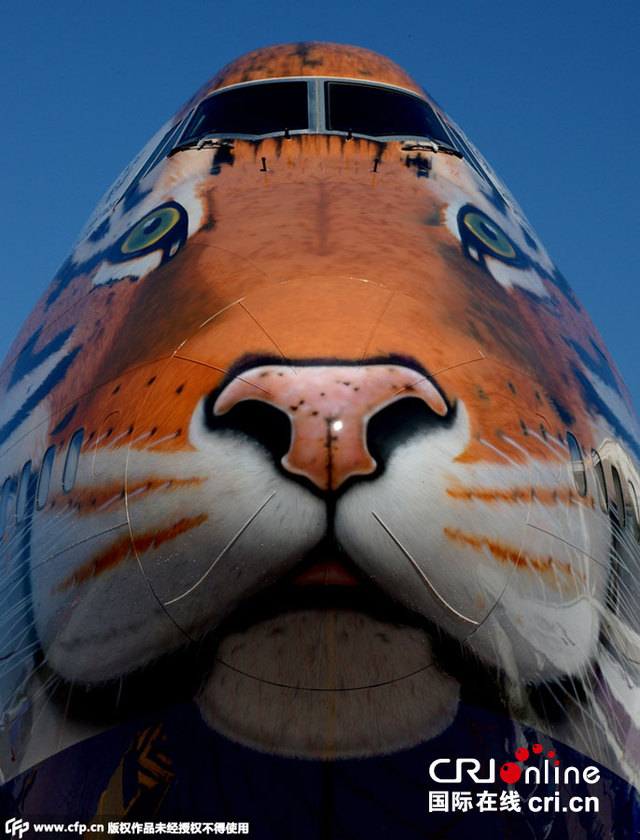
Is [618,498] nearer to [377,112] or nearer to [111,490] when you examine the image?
[111,490]

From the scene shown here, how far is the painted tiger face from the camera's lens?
384 cm

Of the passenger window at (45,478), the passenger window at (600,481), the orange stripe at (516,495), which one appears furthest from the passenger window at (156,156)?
the orange stripe at (516,495)

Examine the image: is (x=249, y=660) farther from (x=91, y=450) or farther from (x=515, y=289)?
(x=515, y=289)

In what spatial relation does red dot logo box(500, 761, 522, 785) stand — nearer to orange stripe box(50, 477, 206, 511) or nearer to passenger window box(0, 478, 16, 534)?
orange stripe box(50, 477, 206, 511)

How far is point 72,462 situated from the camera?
4.49 meters

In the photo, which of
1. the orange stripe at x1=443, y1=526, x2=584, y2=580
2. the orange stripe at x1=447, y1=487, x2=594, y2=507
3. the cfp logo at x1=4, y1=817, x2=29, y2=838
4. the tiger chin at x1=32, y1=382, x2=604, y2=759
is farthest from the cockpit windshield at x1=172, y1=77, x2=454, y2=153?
the cfp logo at x1=4, y1=817, x2=29, y2=838

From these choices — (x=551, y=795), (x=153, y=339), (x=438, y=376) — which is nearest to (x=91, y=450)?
(x=153, y=339)

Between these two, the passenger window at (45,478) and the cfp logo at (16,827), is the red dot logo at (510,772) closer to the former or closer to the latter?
the cfp logo at (16,827)

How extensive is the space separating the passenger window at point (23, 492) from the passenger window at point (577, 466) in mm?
2287

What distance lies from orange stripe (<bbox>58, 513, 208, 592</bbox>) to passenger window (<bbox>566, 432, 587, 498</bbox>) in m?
1.58

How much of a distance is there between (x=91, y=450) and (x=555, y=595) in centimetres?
186

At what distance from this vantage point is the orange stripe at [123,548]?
3.93 m

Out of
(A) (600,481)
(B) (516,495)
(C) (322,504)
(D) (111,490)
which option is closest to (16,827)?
(D) (111,490)

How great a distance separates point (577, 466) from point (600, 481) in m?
0.27
